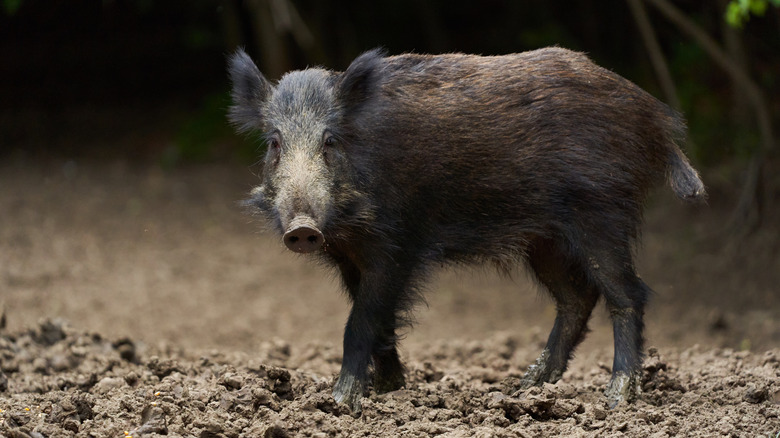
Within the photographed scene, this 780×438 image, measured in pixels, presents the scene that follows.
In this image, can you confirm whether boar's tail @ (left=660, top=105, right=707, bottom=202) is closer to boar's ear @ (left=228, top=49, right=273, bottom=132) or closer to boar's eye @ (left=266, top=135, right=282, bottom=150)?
boar's eye @ (left=266, top=135, right=282, bottom=150)

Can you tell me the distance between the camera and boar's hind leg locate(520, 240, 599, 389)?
5.25 metres

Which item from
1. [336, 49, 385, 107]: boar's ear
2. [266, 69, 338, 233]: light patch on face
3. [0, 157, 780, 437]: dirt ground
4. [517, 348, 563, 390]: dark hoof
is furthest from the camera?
[517, 348, 563, 390]: dark hoof

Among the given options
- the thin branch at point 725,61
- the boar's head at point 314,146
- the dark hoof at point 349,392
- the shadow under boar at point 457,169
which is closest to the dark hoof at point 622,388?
the shadow under boar at point 457,169

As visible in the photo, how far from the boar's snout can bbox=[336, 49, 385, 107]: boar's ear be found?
859mm

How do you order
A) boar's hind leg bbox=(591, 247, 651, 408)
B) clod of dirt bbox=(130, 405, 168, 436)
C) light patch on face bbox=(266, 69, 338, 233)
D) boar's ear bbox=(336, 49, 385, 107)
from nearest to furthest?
clod of dirt bbox=(130, 405, 168, 436), light patch on face bbox=(266, 69, 338, 233), boar's ear bbox=(336, 49, 385, 107), boar's hind leg bbox=(591, 247, 651, 408)

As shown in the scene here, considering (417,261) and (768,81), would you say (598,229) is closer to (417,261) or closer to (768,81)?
(417,261)

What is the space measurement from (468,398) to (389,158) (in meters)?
1.22

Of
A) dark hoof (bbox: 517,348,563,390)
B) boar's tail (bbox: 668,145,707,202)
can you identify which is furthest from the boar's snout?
boar's tail (bbox: 668,145,707,202)

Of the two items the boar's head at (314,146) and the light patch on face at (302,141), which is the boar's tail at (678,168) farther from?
the light patch on face at (302,141)

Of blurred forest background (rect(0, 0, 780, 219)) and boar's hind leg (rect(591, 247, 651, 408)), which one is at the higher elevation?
blurred forest background (rect(0, 0, 780, 219))

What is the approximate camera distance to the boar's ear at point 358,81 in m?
4.76

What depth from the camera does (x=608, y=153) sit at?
192 inches

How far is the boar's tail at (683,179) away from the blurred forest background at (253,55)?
4.86 metres

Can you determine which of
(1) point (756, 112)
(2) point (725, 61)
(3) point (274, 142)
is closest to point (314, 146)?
(3) point (274, 142)
